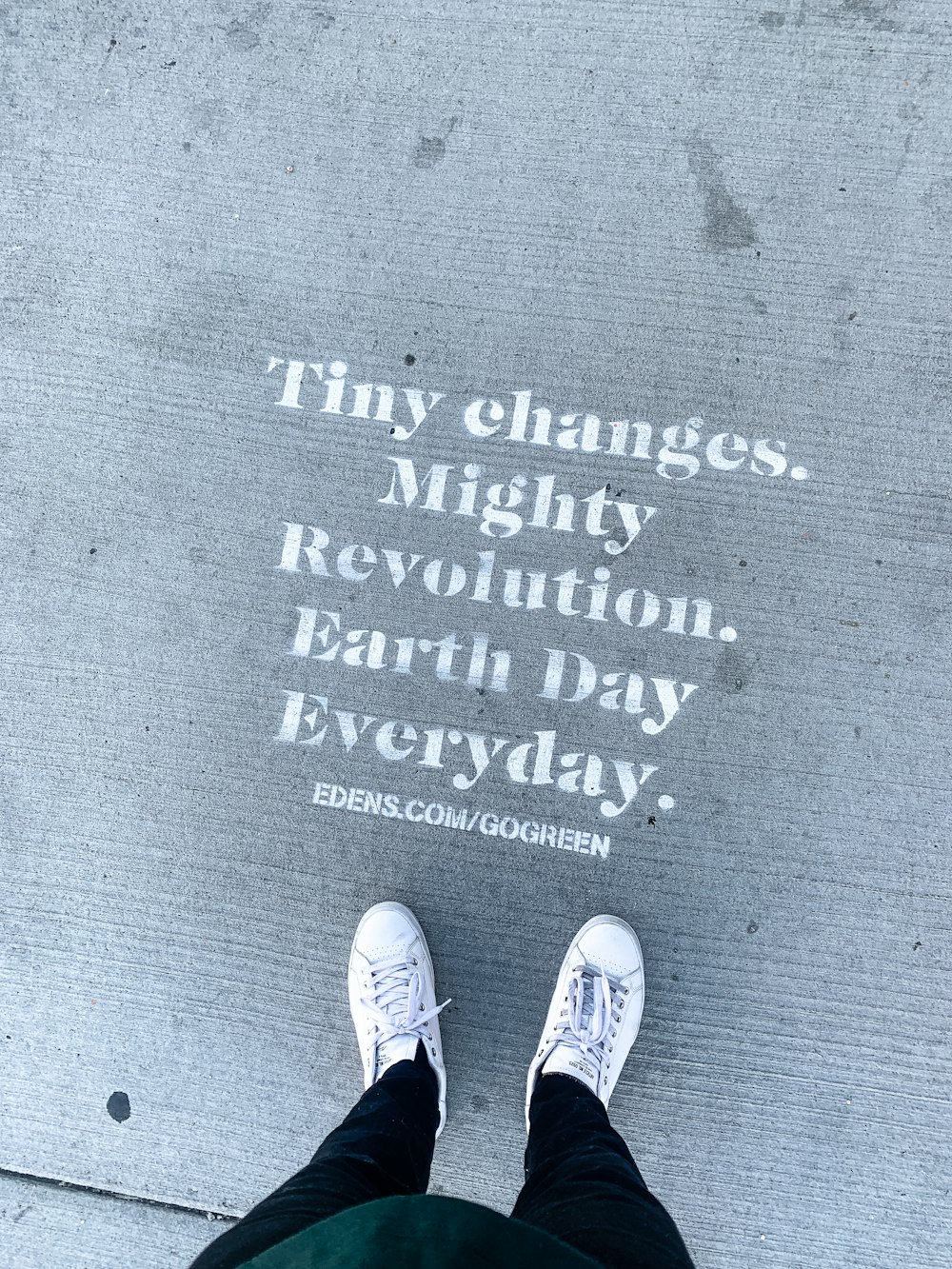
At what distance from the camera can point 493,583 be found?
191 cm

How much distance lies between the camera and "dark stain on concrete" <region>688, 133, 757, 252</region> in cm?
193

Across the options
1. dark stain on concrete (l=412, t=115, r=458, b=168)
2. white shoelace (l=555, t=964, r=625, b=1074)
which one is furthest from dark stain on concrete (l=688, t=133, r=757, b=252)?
white shoelace (l=555, t=964, r=625, b=1074)

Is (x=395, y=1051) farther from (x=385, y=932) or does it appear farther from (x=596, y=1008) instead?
(x=596, y=1008)

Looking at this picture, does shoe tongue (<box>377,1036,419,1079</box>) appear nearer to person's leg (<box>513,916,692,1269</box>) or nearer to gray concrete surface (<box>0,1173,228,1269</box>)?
person's leg (<box>513,916,692,1269</box>)

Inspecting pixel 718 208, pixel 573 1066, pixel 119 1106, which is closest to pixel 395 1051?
pixel 573 1066

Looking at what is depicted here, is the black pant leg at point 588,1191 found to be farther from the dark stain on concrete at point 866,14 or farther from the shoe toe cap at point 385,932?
the dark stain on concrete at point 866,14

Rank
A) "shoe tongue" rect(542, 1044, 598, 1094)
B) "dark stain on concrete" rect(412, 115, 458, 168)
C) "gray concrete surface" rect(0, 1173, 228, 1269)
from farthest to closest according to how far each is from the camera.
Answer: "dark stain on concrete" rect(412, 115, 458, 168) < "gray concrete surface" rect(0, 1173, 228, 1269) < "shoe tongue" rect(542, 1044, 598, 1094)

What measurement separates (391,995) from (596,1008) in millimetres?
447

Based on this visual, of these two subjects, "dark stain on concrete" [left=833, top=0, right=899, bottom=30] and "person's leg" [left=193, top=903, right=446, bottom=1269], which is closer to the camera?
"person's leg" [left=193, top=903, right=446, bottom=1269]

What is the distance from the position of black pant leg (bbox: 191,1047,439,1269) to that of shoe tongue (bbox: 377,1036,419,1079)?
2 centimetres

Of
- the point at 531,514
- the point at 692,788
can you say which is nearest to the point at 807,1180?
the point at 692,788

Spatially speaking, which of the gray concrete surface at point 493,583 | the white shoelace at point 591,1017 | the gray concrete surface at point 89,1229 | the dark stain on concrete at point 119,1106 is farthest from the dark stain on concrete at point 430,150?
the gray concrete surface at point 89,1229

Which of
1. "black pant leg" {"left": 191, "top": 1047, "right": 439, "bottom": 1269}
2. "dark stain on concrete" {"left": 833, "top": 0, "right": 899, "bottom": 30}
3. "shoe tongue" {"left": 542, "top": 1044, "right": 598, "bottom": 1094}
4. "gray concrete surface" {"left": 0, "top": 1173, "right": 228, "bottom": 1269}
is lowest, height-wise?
"gray concrete surface" {"left": 0, "top": 1173, "right": 228, "bottom": 1269}

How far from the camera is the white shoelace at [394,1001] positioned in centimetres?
179
